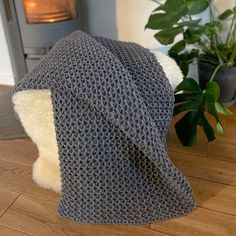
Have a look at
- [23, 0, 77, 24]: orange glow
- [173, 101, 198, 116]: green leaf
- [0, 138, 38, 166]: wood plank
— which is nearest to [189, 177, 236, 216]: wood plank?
[173, 101, 198, 116]: green leaf

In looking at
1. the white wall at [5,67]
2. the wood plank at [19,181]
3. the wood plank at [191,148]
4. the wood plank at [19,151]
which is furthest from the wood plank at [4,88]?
the wood plank at [191,148]

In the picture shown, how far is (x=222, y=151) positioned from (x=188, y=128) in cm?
30

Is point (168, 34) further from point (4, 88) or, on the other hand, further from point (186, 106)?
point (4, 88)

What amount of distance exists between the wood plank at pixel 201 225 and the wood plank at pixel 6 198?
57 centimetres

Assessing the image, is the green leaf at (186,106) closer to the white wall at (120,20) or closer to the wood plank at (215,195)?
the wood plank at (215,195)

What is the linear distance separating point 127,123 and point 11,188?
2.21ft

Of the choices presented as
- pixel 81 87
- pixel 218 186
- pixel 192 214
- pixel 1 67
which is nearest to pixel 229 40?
pixel 218 186

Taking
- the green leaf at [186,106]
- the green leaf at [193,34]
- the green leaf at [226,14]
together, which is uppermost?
the green leaf at [226,14]

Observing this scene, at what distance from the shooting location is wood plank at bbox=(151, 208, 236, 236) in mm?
968

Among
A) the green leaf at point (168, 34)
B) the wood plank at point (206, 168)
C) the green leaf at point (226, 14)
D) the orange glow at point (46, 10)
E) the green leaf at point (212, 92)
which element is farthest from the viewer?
the orange glow at point (46, 10)

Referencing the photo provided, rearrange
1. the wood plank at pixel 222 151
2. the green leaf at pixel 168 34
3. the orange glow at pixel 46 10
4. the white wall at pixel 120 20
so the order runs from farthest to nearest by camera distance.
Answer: the white wall at pixel 120 20 → the orange glow at pixel 46 10 → the green leaf at pixel 168 34 → the wood plank at pixel 222 151

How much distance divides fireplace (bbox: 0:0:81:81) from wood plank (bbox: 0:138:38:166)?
60cm

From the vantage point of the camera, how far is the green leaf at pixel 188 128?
1156 millimetres

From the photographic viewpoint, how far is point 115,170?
36.2 inches
